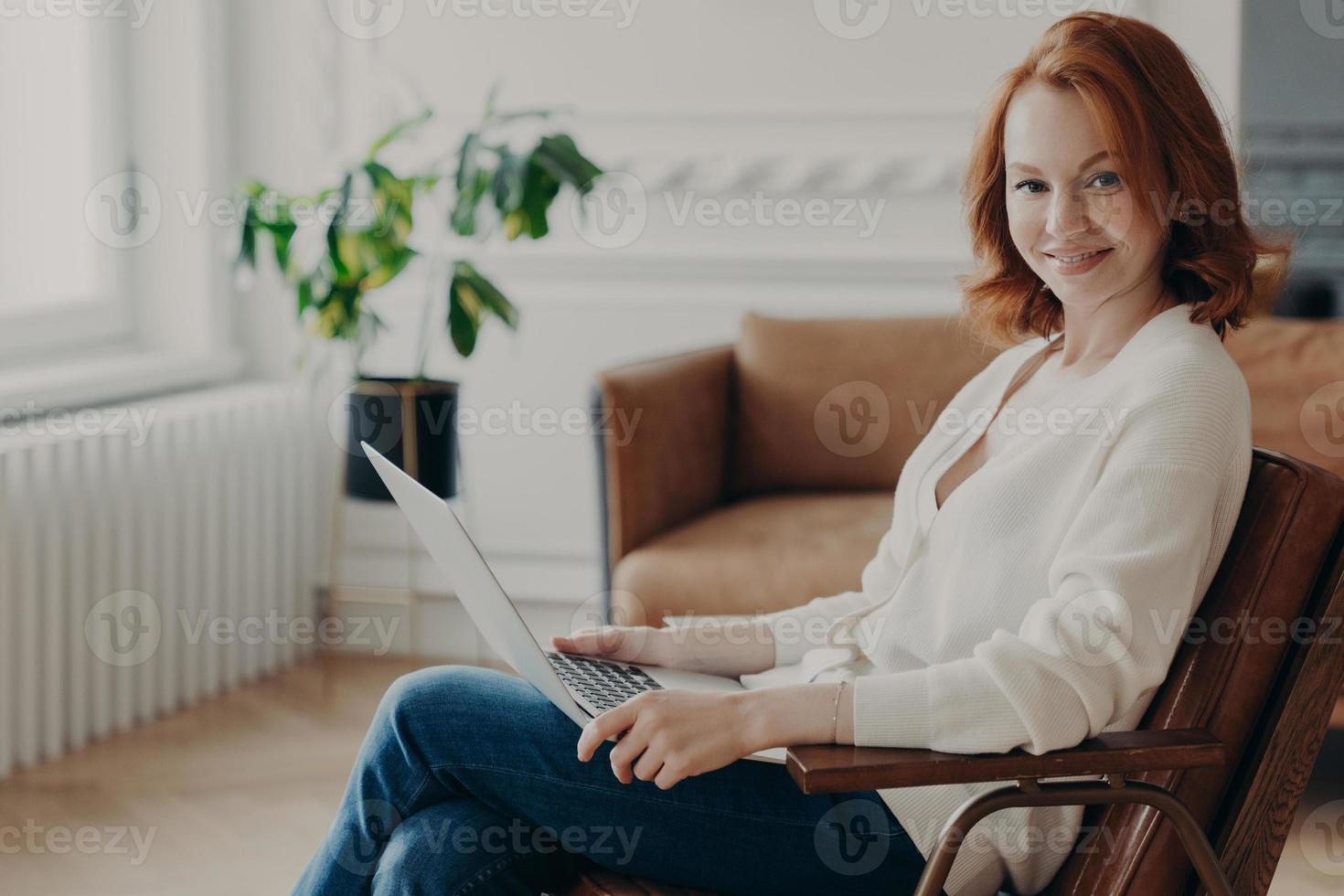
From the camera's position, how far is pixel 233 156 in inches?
141

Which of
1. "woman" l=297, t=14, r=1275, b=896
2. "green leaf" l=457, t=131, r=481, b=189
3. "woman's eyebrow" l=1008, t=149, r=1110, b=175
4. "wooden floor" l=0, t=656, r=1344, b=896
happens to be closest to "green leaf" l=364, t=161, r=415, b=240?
"green leaf" l=457, t=131, r=481, b=189

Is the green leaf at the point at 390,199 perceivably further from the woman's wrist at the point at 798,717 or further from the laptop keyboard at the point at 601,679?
the woman's wrist at the point at 798,717

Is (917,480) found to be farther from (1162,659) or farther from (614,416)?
(614,416)

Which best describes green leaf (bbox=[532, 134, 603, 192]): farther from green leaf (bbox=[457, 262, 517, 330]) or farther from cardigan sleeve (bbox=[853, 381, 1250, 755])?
cardigan sleeve (bbox=[853, 381, 1250, 755])

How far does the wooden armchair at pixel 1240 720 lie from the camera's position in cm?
118

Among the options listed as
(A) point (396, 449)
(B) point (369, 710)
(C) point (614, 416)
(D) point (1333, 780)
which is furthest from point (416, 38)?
(D) point (1333, 780)

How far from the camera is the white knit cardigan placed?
3.88 ft

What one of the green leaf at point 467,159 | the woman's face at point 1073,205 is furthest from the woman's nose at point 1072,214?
the green leaf at point 467,159

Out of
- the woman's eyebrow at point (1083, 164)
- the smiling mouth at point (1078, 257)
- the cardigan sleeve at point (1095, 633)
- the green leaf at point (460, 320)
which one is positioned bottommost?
the cardigan sleeve at point (1095, 633)

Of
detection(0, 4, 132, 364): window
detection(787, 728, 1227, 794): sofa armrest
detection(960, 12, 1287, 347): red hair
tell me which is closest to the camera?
detection(787, 728, 1227, 794): sofa armrest

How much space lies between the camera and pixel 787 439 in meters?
2.98

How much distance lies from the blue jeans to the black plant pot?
5.46ft

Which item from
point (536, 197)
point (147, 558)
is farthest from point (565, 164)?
point (147, 558)

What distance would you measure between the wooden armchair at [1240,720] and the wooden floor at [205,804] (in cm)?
117
